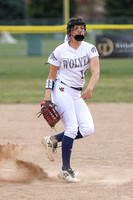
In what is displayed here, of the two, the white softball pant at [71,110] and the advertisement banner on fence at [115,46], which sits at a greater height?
the white softball pant at [71,110]

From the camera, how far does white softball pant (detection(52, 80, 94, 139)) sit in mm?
5031

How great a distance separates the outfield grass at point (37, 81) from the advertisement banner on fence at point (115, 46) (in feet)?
1.82

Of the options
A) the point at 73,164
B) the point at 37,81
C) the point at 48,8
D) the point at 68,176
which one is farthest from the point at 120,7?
the point at 68,176

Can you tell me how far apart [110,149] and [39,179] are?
1780 mm

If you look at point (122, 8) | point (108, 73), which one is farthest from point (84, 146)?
point (122, 8)

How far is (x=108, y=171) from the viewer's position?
17.9ft

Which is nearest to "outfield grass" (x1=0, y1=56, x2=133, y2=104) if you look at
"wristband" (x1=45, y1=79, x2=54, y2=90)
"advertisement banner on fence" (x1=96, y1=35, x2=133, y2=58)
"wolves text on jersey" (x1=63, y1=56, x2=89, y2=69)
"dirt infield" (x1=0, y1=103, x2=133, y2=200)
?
"advertisement banner on fence" (x1=96, y1=35, x2=133, y2=58)

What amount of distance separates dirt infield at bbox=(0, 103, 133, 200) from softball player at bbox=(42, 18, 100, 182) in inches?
12.8

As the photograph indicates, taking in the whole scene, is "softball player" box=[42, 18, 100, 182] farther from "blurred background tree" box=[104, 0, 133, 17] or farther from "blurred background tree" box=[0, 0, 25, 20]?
"blurred background tree" box=[0, 0, 25, 20]

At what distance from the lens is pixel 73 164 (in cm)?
581

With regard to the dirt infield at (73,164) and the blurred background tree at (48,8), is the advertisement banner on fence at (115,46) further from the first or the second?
the blurred background tree at (48,8)

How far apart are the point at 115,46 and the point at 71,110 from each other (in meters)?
13.3

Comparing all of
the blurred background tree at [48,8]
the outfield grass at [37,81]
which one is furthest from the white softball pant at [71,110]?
the blurred background tree at [48,8]

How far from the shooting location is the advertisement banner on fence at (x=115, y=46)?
58.7 ft
